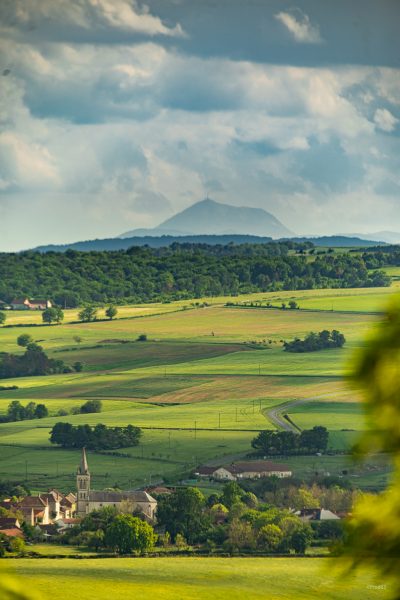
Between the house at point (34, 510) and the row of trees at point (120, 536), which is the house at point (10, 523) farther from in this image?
the row of trees at point (120, 536)

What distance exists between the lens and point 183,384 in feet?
448

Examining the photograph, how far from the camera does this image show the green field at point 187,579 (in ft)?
214

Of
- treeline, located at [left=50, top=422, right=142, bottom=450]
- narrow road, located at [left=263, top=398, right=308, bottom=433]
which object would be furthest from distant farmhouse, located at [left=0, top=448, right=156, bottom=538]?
narrow road, located at [left=263, top=398, right=308, bottom=433]

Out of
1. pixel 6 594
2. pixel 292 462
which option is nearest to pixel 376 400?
pixel 6 594

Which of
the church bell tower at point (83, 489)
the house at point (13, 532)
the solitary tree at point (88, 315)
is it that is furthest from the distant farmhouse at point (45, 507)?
the solitary tree at point (88, 315)

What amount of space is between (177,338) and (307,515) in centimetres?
7023

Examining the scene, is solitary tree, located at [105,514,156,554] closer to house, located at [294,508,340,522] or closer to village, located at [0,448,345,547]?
village, located at [0,448,345,547]

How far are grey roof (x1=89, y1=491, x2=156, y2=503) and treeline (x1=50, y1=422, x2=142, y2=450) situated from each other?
14.7 metres

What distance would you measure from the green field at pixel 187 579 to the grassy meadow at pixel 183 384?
1503 cm

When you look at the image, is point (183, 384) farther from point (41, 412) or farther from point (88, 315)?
point (88, 315)

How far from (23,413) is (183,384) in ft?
59.8

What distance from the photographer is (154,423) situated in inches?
4624

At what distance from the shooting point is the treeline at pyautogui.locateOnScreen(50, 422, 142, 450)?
362 feet

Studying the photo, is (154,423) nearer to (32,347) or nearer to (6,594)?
(32,347)
